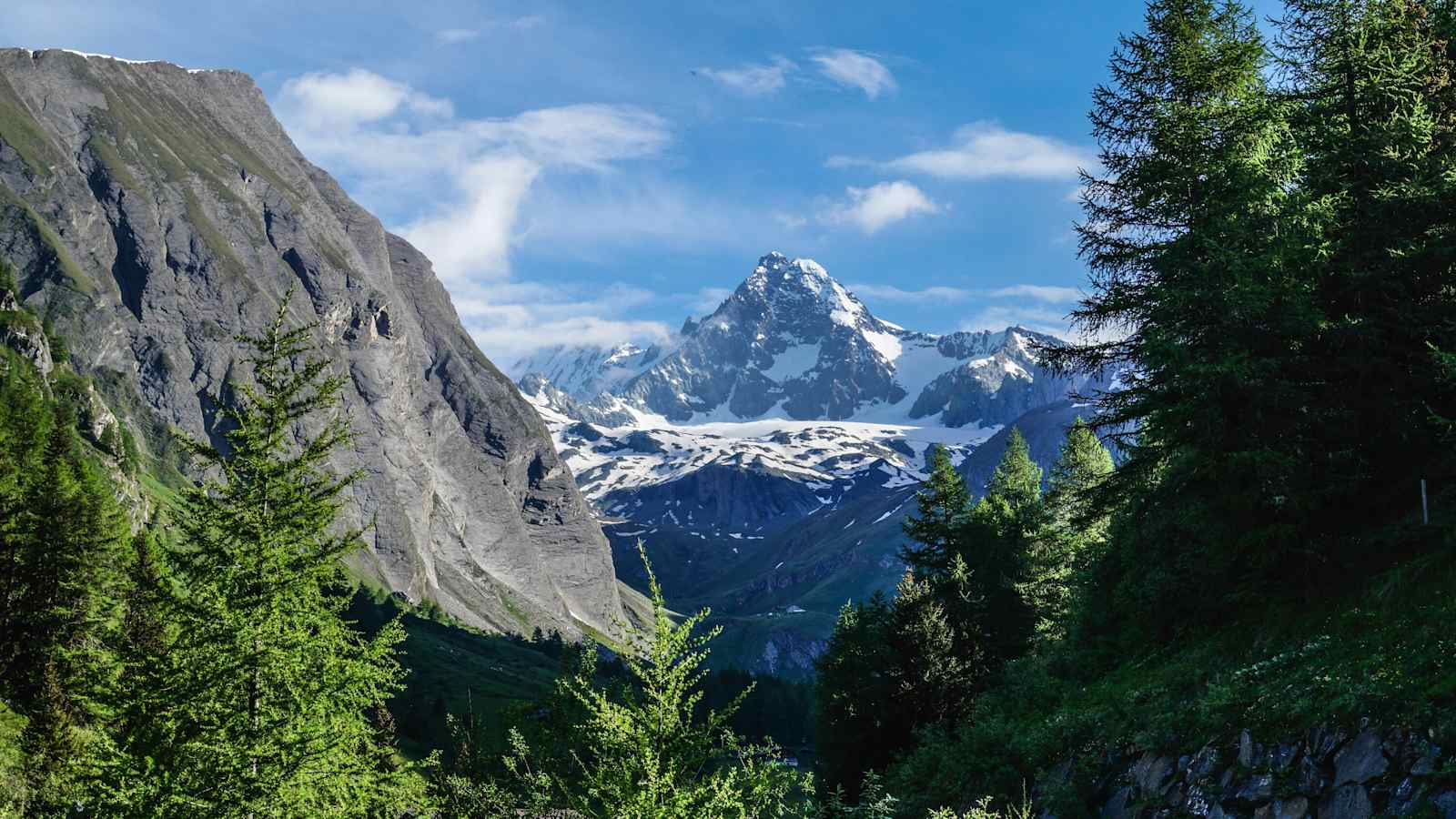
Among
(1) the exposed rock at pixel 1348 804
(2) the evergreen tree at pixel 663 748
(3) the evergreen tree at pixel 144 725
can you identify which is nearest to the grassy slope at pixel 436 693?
(3) the evergreen tree at pixel 144 725

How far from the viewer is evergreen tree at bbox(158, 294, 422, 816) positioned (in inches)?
666

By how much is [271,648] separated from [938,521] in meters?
37.2

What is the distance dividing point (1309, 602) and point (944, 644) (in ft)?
68.3

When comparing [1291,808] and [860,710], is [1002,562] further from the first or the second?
[1291,808]

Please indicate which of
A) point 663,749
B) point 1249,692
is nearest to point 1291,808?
point 1249,692

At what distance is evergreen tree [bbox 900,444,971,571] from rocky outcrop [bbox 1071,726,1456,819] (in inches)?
1206

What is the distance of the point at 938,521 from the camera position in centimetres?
5009

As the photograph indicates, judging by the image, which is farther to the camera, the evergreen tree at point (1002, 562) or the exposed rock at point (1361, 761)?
the evergreen tree at point (1002, 562)

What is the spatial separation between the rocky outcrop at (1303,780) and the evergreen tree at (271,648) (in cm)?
1410

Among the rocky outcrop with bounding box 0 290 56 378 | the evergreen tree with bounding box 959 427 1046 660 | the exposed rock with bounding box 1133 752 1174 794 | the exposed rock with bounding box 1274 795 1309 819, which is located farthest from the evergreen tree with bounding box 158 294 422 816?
the rocky outcrop with bounding box 0 290 56 378

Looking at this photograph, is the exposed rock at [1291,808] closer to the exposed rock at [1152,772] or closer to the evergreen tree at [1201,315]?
the exposed rock at [1152,772]

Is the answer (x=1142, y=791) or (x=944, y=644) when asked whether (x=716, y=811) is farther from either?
(x=944, y=644)

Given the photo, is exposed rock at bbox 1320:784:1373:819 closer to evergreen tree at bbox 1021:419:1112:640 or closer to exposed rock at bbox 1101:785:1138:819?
exposed rock at bbox 1101:785:1138:819

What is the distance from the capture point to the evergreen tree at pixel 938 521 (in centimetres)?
4928
